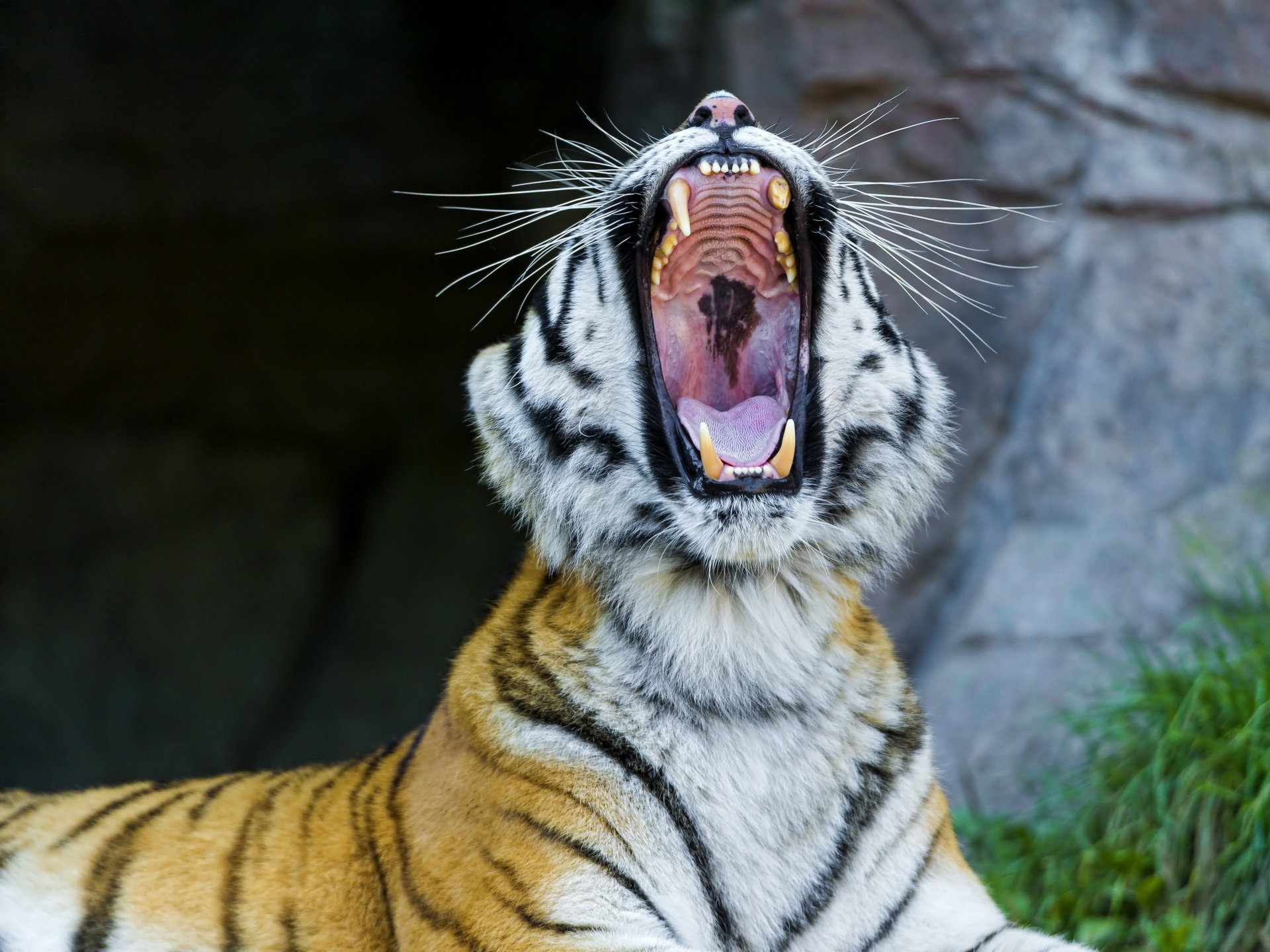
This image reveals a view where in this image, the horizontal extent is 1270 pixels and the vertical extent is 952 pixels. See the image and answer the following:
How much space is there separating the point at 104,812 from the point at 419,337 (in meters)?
3.70

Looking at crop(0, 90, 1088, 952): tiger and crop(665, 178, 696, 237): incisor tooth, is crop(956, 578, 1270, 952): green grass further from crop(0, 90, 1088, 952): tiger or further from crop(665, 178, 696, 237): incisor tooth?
crop(665, 178, 696, 237): incisor tooth

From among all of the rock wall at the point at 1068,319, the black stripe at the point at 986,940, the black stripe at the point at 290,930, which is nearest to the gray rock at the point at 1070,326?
the rock wall at the point at 1068,319

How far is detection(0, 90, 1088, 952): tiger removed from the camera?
167 centimetres

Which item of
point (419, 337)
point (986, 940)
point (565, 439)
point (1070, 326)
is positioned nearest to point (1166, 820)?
point (986, 940)

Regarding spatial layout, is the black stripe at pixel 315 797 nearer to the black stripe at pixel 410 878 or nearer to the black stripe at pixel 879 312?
the black stripe at pixel 410 878

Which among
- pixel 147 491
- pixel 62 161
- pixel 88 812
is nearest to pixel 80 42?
pixel 62 161

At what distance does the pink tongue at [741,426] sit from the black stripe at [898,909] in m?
0.64

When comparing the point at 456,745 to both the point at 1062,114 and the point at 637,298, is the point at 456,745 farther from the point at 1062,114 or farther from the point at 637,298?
the point at 1062,114

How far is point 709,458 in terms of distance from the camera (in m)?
1.78

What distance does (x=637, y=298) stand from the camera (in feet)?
6.36

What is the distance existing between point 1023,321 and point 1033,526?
65 cm

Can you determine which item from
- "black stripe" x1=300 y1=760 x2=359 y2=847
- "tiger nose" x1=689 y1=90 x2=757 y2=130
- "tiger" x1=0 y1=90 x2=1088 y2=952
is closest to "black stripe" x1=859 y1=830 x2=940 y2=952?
"tiger" x1=0 y1=90 x2=1088 y2=952

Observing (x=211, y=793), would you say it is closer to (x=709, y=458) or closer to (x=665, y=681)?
(x=665, y=681)

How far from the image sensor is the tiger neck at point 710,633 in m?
1.73
